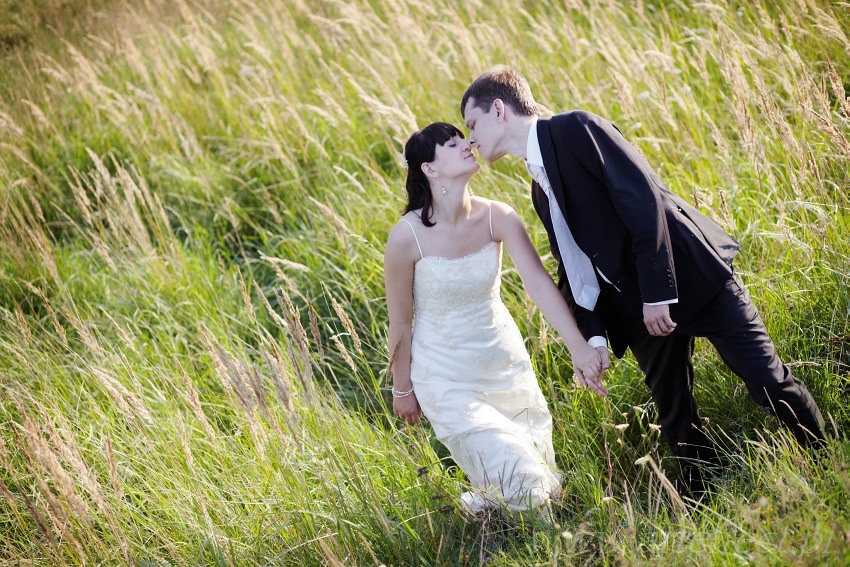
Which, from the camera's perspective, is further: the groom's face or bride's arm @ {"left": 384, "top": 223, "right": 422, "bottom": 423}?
bride's arm @ {"left": 384, "top": 223, "right": 422, "bottom": 423}

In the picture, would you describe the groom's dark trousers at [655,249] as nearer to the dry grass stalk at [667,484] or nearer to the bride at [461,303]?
the bride at [461,303]

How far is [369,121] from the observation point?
5484 millimetres

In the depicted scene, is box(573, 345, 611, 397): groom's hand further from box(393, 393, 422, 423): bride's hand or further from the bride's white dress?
box(393, 393, 422, 423): bride's hand

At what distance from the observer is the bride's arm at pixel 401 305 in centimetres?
302

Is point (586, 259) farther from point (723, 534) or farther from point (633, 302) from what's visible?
point (723, 534)

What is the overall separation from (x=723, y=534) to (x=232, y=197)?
400cm

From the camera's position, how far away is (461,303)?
9.93ft

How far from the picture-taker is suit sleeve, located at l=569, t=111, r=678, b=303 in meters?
2.57

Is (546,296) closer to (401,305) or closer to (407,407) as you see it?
(401,305)

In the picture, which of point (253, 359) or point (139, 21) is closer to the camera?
point (253, 359)

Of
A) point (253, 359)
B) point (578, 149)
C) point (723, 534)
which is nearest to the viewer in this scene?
point (723, 534)

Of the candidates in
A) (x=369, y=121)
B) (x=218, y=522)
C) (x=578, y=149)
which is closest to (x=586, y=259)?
(x=578, y=149)

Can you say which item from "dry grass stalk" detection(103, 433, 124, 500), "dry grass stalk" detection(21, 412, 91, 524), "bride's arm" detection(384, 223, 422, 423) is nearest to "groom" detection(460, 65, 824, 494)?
"bride's arm" detection(384, 223, 422, 423)

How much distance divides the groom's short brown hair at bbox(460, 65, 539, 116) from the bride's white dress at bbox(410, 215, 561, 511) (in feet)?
1.80
